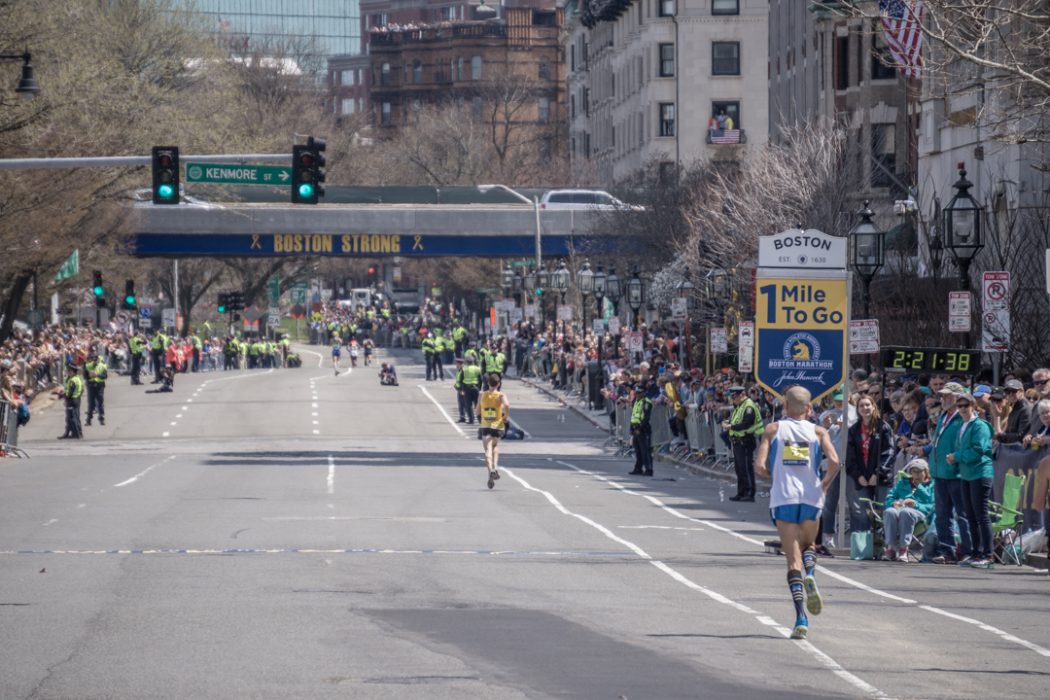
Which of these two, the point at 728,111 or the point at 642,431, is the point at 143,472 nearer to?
the point at 642,431

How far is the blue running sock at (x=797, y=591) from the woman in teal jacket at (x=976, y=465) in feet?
21.0

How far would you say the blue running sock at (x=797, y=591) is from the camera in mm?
13328

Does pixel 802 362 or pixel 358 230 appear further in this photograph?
pixel 358 230

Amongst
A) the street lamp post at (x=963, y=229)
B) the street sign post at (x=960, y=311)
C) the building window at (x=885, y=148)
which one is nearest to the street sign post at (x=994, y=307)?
the street sign post at (x=960, y=311)

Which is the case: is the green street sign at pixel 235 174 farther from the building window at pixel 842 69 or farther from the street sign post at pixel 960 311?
the building window at pixel 842 69

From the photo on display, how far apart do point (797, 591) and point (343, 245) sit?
64889mm

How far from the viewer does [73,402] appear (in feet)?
150

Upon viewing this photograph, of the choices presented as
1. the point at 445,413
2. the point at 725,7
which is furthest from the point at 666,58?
the point at 445,413

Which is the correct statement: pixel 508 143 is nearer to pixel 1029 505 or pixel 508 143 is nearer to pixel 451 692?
pixel 1029 505

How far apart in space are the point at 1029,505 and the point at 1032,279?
42.9 feet

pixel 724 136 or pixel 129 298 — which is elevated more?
pixel 724 136

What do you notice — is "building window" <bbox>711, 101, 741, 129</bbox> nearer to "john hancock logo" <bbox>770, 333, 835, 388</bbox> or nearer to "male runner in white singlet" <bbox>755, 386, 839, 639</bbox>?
"john hancock logo" <bbox>770, 333, 835, 388</bbox>

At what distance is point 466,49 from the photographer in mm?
161125

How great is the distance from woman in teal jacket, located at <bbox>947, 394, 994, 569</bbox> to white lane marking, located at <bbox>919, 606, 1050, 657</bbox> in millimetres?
3956
